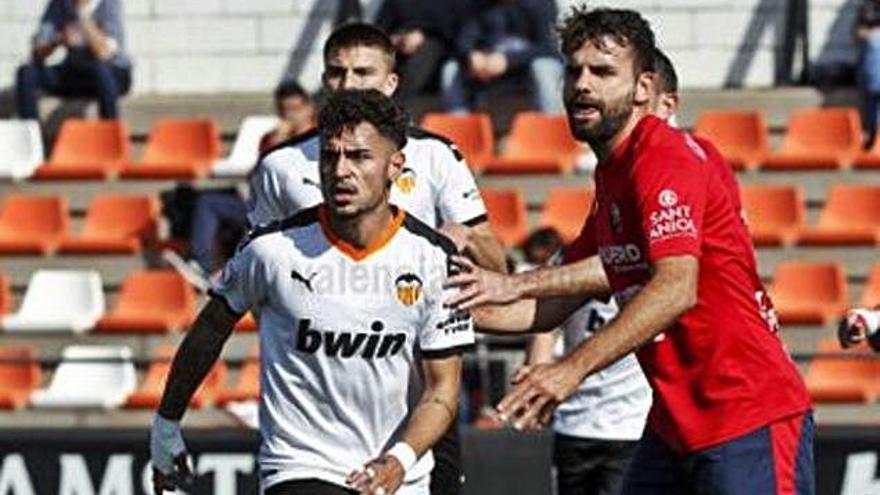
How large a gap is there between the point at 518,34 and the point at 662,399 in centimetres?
939

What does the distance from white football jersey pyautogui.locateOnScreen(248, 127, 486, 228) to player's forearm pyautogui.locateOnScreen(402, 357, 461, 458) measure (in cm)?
103

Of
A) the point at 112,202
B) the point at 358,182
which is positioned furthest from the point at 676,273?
the point at 112,202

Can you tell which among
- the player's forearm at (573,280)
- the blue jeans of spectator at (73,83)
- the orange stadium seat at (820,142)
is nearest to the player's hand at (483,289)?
the player's forearm at (573,280)

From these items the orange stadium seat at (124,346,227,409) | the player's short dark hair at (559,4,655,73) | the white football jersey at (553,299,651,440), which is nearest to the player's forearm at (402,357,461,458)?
the player's short dark hair at (559,4,655,73)

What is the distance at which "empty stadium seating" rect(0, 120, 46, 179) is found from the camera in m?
18.3

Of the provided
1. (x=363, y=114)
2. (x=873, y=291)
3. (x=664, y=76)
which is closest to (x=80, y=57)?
(x=873, y=291)

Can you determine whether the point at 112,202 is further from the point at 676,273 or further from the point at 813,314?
the point at 676,273

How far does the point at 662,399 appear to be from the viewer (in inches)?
305

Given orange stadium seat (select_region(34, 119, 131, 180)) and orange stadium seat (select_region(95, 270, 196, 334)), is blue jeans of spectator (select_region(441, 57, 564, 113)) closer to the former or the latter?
orange stadium seat (select_region(95, 270, 196, 334))

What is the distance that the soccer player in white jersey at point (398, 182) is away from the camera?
9.10m

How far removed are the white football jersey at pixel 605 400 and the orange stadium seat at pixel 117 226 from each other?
244 inches

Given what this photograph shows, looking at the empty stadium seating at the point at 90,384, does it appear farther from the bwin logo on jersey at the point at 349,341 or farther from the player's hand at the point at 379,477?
the player's hand at the point at 379,477

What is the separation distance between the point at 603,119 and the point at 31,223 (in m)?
10.9

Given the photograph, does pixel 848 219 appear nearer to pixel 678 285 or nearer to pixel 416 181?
pixel 416 181
